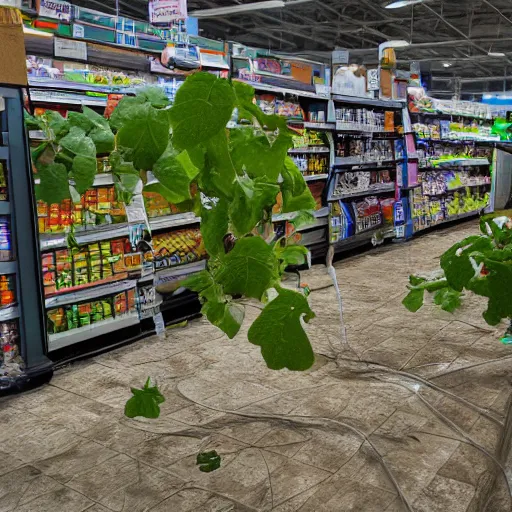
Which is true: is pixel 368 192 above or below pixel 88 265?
above

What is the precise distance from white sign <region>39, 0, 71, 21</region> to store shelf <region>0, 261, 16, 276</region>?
155cm

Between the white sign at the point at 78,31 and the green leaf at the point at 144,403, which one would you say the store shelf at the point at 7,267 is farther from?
the green leaf at the point at 144,403

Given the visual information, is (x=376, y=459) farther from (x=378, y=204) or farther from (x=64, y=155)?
(x=378, y=204)

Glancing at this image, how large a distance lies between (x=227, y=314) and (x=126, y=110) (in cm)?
22

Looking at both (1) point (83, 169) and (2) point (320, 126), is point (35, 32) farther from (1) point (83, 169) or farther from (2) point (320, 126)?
(2) point (320, 126)

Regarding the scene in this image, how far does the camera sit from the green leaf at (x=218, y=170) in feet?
1.58

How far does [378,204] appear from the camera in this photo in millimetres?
8273

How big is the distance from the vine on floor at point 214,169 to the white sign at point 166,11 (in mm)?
4166

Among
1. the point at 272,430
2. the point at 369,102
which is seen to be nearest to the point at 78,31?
the point at 272,430

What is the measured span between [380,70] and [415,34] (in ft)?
34.7

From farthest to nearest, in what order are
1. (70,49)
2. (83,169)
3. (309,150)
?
(309,150) → (70,49) → (83,169)

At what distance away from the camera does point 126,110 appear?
497 mm

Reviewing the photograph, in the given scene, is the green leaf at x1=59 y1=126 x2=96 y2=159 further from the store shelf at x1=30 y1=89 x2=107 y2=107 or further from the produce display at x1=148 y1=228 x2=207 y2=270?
the produce display at x1=148 y1=228 x2=207 y2=270

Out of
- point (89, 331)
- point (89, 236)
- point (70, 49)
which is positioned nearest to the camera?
point (70, 49)
